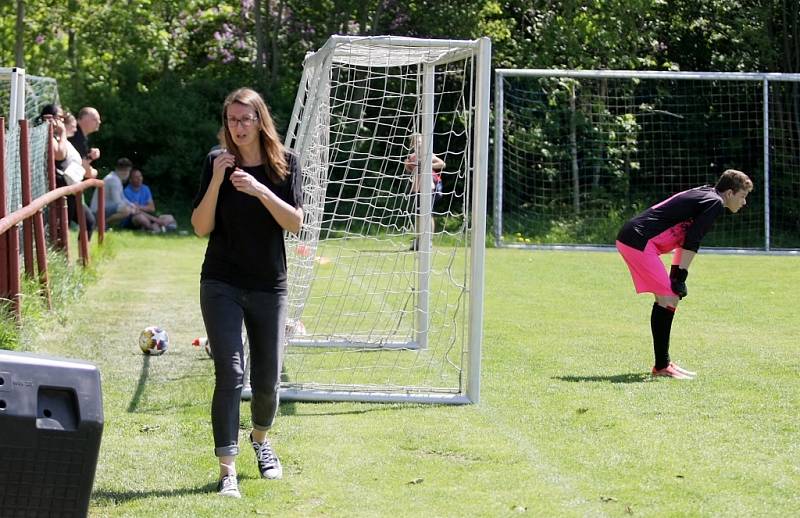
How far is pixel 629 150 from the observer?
2230cm

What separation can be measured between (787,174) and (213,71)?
12.4 metres

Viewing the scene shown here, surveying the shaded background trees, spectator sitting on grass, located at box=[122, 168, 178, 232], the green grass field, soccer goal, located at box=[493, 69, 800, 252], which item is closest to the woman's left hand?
the green grass field

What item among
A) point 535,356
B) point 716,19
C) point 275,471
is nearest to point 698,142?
point 716,19

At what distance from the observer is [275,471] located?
626 centimetres

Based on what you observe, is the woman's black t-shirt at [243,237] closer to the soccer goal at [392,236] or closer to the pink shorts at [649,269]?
the soccer goal at [392,236]

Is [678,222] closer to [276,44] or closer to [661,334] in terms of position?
[661,334]

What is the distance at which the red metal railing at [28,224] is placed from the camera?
31.5 feet

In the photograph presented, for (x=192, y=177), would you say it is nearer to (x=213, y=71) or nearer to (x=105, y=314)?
(x=213, y=71)

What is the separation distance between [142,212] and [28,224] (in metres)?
10.9

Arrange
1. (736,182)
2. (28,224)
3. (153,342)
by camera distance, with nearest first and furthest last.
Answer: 1. (736,182)
2. (153,342)
3. (28,224)

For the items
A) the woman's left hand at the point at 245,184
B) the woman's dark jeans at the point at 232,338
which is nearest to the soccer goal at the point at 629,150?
the woman's dark jeans at the point at 232,338

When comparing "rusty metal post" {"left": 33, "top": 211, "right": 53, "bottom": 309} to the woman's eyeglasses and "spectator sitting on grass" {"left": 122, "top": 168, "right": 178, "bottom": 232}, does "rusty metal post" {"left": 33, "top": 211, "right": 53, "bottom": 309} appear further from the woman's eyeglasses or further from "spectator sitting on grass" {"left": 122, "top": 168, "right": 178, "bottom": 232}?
"spectator sitting on grass" {"left": 122, "top": 168, "right": 178, "bottom": 232}

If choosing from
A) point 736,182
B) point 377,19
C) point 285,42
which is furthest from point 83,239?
point 285,42

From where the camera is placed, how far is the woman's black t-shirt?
593 centimetres
